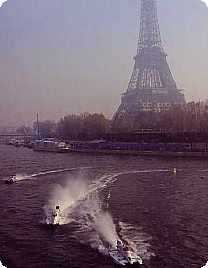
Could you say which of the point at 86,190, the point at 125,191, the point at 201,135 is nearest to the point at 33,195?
the point at 86,190

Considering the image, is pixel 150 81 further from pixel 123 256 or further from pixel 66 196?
pixel 123 256

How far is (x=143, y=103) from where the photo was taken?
1742 centimetres

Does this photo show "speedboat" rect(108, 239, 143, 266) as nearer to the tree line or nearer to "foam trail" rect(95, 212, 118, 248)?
"foam trail" rect(95, 212, 118, 248)

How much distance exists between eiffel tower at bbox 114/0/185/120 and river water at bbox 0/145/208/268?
422 inches

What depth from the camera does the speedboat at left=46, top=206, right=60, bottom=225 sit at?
11.8 ft

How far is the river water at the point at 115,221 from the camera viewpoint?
2729 millimetres

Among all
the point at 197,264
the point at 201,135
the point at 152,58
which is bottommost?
the point at 197,264

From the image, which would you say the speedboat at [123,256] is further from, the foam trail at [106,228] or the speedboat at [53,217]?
the speedboat at [53,217]

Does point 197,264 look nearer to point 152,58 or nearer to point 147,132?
point 147,132

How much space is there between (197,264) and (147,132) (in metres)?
9.89

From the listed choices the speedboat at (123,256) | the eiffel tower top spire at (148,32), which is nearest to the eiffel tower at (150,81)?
the eiffel tower top spire at (148,32)

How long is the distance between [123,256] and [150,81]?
15.7 metres

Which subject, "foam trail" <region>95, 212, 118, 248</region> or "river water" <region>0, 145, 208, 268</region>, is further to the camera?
"foam trail" <region>95, 212, 118, 248</region>

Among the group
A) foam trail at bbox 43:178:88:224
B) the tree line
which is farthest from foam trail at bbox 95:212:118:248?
the tree line
